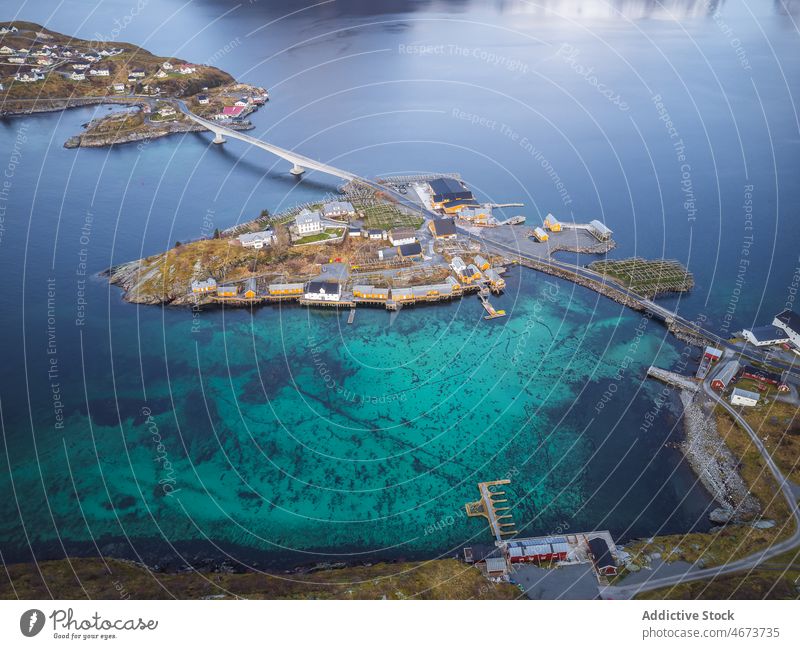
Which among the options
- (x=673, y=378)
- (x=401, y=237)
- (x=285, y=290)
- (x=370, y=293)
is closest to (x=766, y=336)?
(x=673, y=378)

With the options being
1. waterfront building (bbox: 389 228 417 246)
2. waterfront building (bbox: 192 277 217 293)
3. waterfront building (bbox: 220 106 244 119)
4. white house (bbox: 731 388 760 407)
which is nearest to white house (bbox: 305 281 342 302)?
waterfront building (bbox: 192 277 217 293)

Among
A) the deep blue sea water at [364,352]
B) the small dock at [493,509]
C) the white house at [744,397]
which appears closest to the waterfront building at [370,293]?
the deep blue sea water at [364,352]

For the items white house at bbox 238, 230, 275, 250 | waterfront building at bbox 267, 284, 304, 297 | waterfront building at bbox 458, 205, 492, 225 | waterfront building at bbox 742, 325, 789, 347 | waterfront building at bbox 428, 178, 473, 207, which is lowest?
waterfront building at bbox 267, 284, 304, 297

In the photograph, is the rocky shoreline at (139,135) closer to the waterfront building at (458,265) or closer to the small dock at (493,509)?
the waterfront building at (458,265)

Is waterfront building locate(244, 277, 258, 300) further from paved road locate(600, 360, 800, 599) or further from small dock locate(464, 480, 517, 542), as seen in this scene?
paved road locate(600, 360, 800, 599)

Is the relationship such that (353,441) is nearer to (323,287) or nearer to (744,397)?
(323,287)
